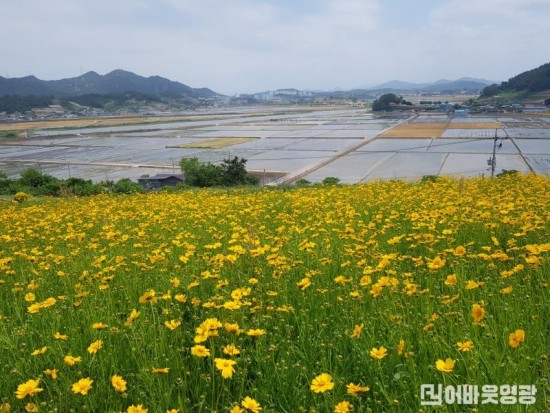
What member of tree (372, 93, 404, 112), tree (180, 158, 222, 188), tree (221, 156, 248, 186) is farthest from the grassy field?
tree (372, 93, 404, 112)

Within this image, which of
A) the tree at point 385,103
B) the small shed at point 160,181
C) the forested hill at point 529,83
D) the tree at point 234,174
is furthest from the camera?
the tree at point 385,103

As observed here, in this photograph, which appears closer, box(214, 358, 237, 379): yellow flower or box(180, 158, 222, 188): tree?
box(214, 358, 237, 379): yellow flower

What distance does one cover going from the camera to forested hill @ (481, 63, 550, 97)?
142300 mm

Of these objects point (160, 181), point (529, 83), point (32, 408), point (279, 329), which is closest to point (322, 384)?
point (279, 329)

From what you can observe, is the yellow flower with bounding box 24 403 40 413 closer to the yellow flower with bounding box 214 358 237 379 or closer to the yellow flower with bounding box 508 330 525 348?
the yellow flower with bounding box 214 358 237 379

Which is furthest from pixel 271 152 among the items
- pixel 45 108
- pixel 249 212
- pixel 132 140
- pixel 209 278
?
pixel 45 108

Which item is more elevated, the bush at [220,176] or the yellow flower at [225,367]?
the yellow flower at [225,367]

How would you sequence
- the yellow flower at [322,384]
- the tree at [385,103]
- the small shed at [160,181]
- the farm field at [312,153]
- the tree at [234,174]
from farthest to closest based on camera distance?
the tree at [385,103] < the farm field at [312,153] < the small shed at [160,181] < the tree at [234,174] < the yellow flower at [322,384]

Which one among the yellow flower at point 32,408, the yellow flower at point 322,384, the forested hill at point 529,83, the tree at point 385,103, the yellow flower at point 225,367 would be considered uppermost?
the forested hill at point 529,83

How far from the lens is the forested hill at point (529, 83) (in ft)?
467

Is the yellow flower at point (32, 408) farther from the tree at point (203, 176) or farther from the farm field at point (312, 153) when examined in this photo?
the tree at point (203, 176)

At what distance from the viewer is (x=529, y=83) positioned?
148 metres

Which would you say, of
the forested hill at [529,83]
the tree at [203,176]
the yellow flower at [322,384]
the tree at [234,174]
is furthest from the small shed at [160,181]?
the forested hill at [529,83]

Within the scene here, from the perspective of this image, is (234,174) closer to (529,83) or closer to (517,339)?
(517,339)
